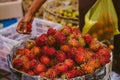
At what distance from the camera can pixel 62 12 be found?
3213 mm

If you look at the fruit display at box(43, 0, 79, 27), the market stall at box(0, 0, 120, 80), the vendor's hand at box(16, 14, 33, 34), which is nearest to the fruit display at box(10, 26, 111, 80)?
the market stall at box(0, 0, 120, 80)

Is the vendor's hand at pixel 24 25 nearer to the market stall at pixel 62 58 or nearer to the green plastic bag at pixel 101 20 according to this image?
the market stall at pixel 62 58

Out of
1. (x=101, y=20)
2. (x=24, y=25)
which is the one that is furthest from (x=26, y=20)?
(x=101, y=20)

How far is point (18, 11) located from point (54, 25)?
0.58 metres

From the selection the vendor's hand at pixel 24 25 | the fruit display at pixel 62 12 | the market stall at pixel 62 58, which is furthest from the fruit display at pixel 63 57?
the fruit display at pixel 62 12

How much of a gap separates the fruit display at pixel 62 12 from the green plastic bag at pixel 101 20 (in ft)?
3.29

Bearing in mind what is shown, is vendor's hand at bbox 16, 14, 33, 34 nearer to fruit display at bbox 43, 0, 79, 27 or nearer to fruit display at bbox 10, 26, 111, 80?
fruit display at bbox 10, 26, 111, 80

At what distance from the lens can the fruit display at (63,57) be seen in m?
1.29

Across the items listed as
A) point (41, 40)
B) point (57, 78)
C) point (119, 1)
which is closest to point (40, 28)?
point (119, 1)

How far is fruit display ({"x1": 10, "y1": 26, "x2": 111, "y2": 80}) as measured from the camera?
1293mm

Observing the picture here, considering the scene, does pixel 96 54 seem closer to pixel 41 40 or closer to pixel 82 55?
pixel 82 55

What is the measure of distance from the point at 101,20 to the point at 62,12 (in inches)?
55.6

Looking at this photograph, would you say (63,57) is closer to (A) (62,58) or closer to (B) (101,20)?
(A) (62,58)

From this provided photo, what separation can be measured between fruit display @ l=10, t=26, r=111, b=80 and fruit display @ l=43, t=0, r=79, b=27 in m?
1.40
